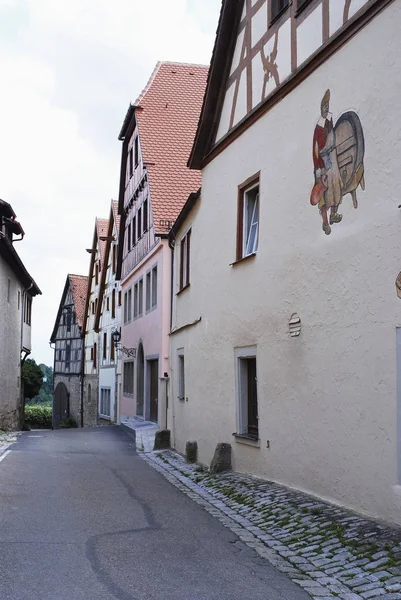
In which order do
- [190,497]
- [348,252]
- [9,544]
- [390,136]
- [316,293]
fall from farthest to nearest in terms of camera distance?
A: [190,497]
[316,293]
[348,252]
[390,136]
[9,544]

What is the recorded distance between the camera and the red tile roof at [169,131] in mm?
25062

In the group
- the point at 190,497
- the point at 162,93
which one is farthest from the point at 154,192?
the point at 190,497

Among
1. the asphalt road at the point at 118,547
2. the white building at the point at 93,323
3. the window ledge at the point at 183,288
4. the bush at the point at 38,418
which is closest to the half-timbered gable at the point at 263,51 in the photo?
the window ledge at the point at 183,288

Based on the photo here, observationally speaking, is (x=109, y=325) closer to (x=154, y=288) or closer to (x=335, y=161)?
(x=154, y=288)

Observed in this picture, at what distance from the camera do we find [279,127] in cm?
1105

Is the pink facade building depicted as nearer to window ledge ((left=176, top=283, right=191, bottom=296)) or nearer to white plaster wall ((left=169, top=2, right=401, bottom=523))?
window ledge ((left=176, top=283, right=191, bottom=296))

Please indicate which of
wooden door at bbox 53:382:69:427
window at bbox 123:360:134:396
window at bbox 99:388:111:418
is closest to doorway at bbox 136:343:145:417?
window at bbox 123:360:134:396

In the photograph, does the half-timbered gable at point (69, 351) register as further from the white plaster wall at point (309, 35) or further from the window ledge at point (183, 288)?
the white plaster wall at point (309, 35)

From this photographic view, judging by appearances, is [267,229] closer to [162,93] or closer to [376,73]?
[376,73]

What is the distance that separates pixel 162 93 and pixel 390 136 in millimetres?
21735

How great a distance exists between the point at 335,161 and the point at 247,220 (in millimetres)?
3650

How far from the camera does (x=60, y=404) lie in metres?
50.8

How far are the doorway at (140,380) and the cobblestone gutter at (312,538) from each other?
16670 mm

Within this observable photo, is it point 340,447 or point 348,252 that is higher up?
point 348,252
